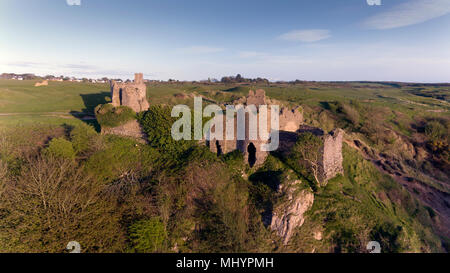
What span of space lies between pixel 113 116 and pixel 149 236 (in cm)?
1752

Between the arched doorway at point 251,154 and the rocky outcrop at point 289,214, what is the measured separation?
4.41m

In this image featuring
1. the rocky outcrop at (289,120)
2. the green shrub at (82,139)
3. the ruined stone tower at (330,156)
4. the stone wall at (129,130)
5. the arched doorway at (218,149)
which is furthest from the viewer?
the stone wall at (129,130)

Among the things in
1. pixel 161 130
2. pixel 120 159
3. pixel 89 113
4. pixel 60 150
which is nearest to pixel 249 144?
pixel 161 130

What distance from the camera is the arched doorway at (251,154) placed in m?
19.1

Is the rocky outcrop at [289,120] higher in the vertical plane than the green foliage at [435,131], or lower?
higher

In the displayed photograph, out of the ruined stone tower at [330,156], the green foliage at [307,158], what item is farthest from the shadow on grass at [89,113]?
the ruined stone tower at [330,156]

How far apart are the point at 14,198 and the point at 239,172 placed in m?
15.6

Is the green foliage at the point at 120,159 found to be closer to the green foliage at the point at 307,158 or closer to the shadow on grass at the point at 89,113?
the shadow on grass at the point at 89,113

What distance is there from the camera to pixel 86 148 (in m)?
19.0

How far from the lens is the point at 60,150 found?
1672 centimetres

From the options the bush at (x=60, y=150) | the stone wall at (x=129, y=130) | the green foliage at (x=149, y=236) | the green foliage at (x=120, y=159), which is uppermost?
the stone wall at (x=129, y=130)

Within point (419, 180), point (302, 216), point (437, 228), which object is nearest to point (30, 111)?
point (302, 216)
